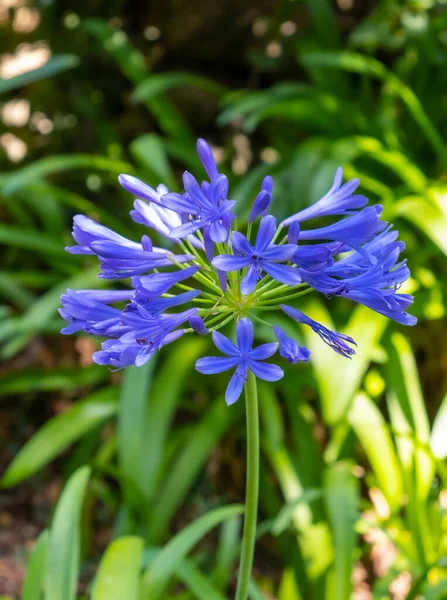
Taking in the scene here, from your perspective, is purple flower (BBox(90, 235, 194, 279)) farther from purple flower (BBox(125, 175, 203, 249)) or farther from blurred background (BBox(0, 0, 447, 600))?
blurred background (BBox(0, 0, 447, 600))

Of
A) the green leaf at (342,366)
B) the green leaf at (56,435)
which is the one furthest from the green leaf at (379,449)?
the green leaf at (56,435)

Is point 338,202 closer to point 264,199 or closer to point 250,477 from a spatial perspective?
A: point 264,199

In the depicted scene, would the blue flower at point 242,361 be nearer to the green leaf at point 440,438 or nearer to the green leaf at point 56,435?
the green leaf at point 440,438

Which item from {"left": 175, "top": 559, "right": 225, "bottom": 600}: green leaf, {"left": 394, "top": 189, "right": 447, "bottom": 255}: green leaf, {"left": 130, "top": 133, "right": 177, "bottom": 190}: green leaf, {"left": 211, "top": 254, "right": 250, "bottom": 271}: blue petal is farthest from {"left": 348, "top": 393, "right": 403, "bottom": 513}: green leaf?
{"left": 211, "top": 254, "right": 250, "bottom": 271}: blue petal

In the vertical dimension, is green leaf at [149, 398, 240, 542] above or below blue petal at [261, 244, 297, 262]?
below

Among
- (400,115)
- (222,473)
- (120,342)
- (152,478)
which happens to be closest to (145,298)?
(120,342)

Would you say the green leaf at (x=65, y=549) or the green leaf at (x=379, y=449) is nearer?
the green leaf at (x=65, y=549)

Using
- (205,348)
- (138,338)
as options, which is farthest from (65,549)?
(205,348)
